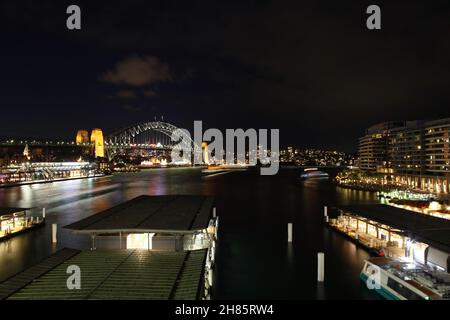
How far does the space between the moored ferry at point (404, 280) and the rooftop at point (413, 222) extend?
751mm

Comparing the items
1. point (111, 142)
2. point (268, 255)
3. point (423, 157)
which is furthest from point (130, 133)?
point (268, 255)

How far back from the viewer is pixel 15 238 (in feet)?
42.4

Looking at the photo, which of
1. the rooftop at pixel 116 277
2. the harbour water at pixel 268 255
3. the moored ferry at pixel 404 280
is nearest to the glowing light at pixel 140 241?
the rooftop at pixel 116 277

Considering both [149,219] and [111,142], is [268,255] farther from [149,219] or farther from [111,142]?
[111,142]

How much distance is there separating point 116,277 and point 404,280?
5.46 metres

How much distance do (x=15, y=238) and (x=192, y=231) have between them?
8696mm

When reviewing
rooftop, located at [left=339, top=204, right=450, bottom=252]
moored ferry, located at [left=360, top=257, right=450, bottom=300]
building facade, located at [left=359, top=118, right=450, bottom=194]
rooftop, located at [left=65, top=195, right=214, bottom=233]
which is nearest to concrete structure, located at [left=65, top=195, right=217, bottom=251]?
rooftop, located at [left=65, top=195, right=214, bottom=233]

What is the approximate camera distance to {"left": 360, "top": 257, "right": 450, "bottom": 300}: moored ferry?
6621 millimetres

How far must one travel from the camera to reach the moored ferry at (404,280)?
6.62 metres

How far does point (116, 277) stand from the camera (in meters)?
5.63

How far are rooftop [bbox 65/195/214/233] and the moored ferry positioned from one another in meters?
4.00

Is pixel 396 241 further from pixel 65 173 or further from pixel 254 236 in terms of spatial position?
pixel 65 173
